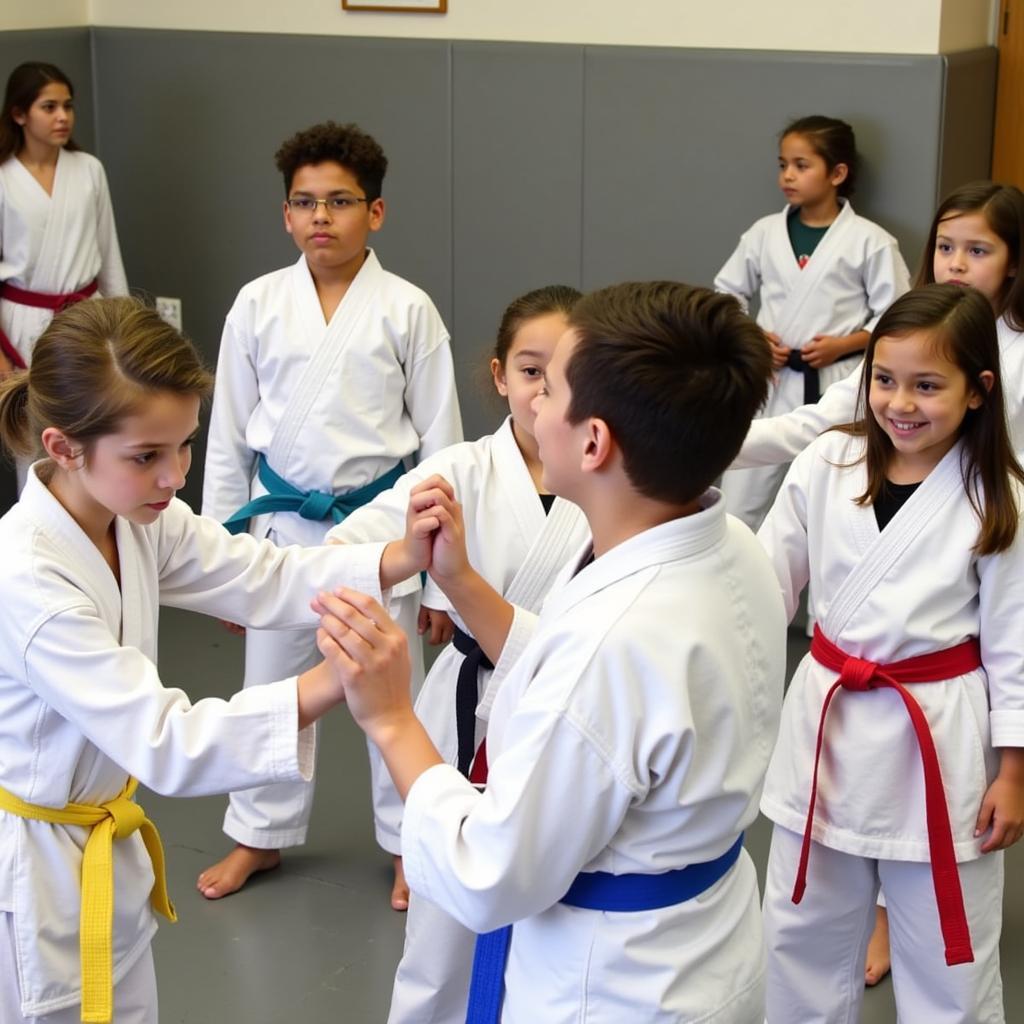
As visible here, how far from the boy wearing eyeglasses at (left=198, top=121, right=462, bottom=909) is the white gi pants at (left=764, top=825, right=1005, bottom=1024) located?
934 millimetres

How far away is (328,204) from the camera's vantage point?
2920 mm

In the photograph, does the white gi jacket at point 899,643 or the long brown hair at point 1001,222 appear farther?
the long brown hair at point 1001,222

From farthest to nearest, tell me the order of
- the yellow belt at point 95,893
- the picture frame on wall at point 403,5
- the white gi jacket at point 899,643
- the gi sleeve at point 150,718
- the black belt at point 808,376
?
the picture frame on wall at point 403,5 < the black belt at point 808,376 < the white gi jacket at point 899,643 < the yellow belt at point 95,893 < the gi sleeve at point 150,718

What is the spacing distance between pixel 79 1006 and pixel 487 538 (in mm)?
838

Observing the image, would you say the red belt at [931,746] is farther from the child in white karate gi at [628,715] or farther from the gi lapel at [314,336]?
the gi lapel at [314,336]

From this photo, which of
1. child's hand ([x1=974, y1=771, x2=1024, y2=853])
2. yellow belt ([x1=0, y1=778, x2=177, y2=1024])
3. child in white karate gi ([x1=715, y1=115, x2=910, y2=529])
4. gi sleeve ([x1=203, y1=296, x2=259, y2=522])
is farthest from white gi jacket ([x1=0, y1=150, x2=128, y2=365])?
child's hand ([x1=974, y1=771, x2=1024, y2=853])

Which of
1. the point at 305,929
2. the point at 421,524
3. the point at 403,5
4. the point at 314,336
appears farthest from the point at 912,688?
the point at 403,5

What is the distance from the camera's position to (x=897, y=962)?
6.97ft

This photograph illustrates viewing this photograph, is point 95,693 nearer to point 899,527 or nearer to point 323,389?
point 899,527

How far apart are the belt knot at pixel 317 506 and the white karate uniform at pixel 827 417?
791 mm

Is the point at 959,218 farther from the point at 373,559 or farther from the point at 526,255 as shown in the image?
the point at 526,255

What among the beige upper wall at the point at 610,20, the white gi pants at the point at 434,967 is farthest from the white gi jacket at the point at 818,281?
the white gi pants at the point at 434,967

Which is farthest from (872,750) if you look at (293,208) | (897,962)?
(293,208)

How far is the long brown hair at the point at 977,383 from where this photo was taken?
1990 millimetres
